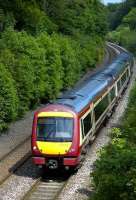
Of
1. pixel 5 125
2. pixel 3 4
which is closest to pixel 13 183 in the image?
pixel 5 125

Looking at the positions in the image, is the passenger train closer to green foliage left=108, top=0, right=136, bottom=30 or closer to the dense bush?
the dense bush

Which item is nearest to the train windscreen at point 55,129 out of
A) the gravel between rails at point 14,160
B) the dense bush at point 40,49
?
the gravel between rails at point 14,160

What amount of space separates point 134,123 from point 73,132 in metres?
2.38

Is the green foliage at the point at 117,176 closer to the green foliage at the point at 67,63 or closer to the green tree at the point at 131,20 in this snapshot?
the green foliage at the point at 67,63

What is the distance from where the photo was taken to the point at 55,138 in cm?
2061

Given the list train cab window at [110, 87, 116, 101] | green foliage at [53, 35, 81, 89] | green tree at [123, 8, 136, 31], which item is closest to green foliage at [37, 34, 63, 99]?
green foliage at [53, 35, 81, 89]

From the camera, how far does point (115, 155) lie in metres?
13.2

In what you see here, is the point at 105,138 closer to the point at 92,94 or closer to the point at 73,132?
the point at 92,94

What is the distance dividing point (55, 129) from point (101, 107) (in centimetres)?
692

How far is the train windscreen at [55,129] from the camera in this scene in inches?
813

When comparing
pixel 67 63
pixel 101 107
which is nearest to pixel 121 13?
pixel 67 63

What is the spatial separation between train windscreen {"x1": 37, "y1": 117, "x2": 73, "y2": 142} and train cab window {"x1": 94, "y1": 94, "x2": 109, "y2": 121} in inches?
179

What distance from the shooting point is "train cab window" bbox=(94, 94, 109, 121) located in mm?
25639

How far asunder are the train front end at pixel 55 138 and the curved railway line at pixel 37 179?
2.04ft
